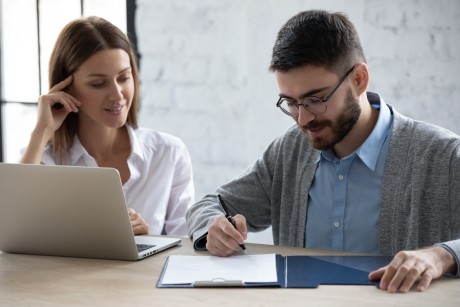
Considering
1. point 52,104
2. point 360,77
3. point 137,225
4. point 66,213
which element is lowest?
point 137,225

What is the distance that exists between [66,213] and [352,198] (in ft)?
2.22

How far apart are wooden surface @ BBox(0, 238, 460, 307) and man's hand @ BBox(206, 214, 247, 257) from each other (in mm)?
128

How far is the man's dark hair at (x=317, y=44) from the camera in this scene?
1655 millimetres

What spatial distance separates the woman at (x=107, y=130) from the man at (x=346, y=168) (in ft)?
1.47

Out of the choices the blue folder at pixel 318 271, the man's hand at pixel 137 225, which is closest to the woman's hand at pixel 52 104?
the man's hand at pixel 137 225

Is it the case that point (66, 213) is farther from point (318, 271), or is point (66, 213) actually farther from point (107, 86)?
point (107, 86)

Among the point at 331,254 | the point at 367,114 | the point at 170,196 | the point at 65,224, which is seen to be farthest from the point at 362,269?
the point at 170,196

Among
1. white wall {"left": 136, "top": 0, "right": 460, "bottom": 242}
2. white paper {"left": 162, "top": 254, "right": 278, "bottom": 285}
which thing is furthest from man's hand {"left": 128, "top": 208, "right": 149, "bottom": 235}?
white wall {"left": 136, "top": 0, "right": 460, "bottom": 242}

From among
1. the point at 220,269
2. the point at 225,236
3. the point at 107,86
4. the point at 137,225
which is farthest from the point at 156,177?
the point at 220,269

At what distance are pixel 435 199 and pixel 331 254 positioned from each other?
0.91 feet

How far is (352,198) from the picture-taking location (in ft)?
5.71

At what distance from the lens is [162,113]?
2.81 metres

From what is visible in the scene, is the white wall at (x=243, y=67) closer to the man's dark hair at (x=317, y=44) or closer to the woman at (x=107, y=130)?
the woman at (x=107, y=130)

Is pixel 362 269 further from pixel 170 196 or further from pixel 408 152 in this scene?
pixel 170 196
